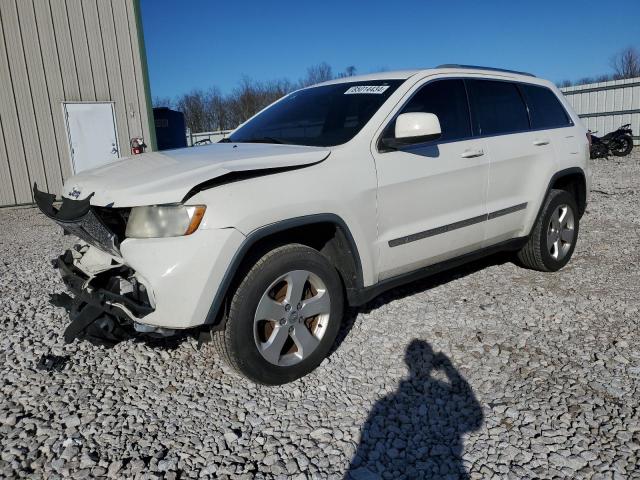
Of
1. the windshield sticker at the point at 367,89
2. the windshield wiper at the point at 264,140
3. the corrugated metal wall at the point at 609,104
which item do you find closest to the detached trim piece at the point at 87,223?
the windshield wiper at the point at 264,140

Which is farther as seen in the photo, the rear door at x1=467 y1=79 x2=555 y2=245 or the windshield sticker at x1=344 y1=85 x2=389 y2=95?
the rear door at x1=467 y1=79 x2=555 y2=245

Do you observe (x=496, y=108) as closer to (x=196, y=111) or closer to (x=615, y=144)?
(x=615, y=144)

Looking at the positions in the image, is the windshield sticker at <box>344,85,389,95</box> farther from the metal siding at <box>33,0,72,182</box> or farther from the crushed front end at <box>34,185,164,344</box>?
the metal siding at <box>33,0,72,182</box>

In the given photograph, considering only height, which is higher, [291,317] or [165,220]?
[165,220]

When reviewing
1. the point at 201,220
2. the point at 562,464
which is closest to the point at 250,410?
the point at 201,220

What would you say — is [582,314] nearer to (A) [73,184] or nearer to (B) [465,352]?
(B) [465,352]

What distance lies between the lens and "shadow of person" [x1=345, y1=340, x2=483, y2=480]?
2.20 m

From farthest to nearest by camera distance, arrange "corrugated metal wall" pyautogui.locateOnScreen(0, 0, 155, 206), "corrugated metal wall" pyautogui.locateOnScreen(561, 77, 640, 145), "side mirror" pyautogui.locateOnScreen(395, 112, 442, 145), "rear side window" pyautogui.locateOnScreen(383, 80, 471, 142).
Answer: "corrugated metal wall" pyautogui.locateOnScreen(561, 77, 640, 145)
"corrugated metal wall" pyautogui.locateOnScreen(0, 0, 155, 206)
"rear side window" pyautogui.locateOnScreen(383, 80, 471, 142)
"side mirror" pyautogui.locateOnScreen(395, 112, 442, 145)

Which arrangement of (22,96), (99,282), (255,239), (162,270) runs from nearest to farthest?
(162,270), (255,239), (99,282), (22,96)

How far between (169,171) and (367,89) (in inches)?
65.2

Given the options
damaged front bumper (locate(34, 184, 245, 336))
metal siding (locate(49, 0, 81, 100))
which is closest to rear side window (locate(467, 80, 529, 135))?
damaged front bumper (locate(34, 184, 245, 336))

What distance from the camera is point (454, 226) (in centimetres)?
357

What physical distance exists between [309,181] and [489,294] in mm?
2269

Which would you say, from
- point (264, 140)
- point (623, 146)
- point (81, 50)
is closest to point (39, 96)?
point (81, 50)
